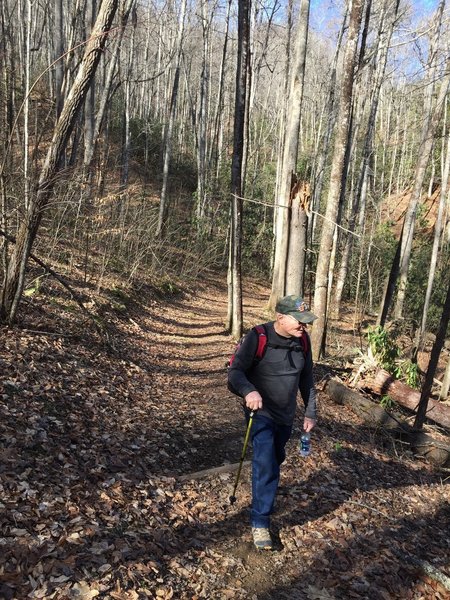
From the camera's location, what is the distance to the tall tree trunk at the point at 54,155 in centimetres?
631

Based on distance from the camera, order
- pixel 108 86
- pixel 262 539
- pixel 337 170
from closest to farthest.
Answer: pixel 262 539, pixel 337 170, pixel 108 86

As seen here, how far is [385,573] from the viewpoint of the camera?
4.02 metres

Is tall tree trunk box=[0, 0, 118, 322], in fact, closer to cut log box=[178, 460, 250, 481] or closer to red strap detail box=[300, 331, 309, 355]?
cut log box=[178, 460, 250, 481]

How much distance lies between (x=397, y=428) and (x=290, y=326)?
5.09 m

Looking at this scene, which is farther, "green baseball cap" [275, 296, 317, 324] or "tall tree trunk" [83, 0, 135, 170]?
"tall tree trunk" [83, 0, 135, 170]

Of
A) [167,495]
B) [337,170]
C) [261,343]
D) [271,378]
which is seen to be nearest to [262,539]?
[167,495]

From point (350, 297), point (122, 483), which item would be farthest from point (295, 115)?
point (350, 297)

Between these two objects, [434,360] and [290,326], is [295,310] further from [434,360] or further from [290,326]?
[434,360]

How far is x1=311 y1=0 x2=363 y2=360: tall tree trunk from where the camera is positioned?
886 centimetres

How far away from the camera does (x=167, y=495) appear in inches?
173

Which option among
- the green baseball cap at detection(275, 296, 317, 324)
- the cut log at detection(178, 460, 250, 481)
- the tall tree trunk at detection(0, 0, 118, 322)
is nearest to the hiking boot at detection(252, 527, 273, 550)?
the cut log at detection(178, 460, 250, 481)

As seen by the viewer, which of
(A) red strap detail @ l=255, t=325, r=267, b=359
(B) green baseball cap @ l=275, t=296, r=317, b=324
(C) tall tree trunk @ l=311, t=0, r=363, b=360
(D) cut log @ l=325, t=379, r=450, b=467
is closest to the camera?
(B) green baseball cap @ l=275, t=296, r=317, b=324

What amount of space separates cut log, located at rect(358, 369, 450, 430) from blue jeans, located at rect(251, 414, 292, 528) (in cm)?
592

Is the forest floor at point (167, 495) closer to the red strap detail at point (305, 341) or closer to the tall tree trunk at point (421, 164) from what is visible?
the red strap detail at point (305, 341)
